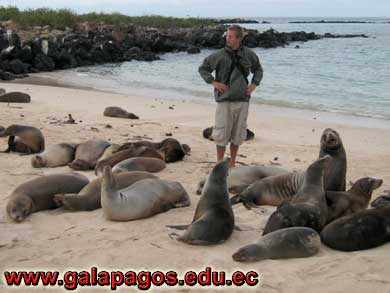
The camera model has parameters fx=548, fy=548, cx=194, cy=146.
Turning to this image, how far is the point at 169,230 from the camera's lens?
4.95 metres

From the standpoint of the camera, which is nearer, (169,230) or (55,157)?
(169,230)

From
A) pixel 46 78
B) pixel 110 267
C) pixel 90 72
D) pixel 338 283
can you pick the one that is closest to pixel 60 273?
pixel 110 267

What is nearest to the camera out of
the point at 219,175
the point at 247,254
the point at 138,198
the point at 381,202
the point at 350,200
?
the point at 247,254

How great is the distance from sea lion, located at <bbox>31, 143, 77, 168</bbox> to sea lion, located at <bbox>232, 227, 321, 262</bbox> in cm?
393

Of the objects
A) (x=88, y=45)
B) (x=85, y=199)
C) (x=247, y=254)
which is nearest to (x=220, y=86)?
(x=85, y=199)

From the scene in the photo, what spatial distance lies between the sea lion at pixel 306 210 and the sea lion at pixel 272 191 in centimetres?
81

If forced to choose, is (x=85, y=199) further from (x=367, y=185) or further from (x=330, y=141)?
(x=367, y=185)

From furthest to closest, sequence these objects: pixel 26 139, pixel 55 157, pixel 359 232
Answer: pixel 26 139
pixel 55 157
pixel 359 232

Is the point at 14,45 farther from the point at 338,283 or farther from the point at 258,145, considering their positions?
the point at 338,283

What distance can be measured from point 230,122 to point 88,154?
78.6 inches

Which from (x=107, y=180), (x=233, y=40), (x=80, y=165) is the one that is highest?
(x=233, y=40)

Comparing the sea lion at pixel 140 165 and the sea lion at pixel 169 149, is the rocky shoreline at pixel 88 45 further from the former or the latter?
the sea lion at pixel 140 165

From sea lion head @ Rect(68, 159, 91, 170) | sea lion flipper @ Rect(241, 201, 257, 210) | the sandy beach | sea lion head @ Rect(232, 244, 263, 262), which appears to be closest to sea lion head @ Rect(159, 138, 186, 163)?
the sandy beach

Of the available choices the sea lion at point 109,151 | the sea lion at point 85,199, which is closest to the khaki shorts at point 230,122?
the sea lion at point 109,151
